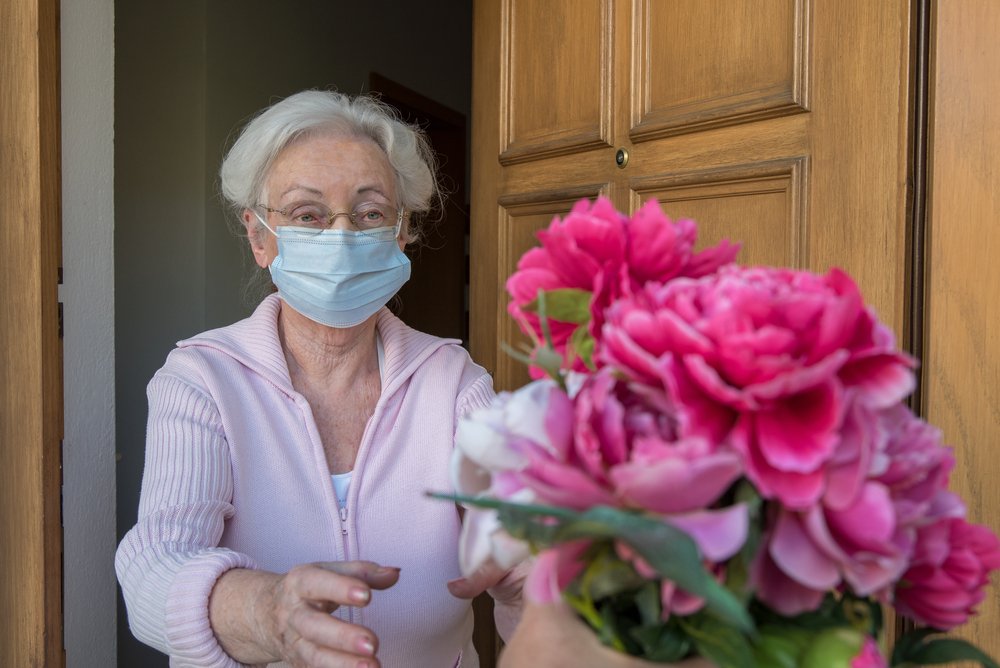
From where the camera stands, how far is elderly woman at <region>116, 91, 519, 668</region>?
108cm

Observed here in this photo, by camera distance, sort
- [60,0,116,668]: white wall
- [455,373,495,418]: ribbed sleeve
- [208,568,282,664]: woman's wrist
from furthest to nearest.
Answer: [60,0,116,668]: white wall < [455,373,495,418]: ribbed sleeve < [208,568,282,664]: woman's wrist

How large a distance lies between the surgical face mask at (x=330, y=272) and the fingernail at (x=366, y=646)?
2.77 feet

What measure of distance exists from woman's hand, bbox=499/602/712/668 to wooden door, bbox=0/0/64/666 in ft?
4.48

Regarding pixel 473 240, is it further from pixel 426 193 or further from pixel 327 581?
pixel 327 581

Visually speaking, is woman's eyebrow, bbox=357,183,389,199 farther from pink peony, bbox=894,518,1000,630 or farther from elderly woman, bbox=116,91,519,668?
pink peony, bbox=894,518,1000,630

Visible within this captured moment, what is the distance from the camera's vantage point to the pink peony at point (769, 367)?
1.08 ft

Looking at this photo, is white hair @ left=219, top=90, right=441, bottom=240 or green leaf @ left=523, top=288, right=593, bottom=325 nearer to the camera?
green leaf @ left=523, top=288, right=593, bottom=325

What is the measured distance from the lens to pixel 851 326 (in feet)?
1.14

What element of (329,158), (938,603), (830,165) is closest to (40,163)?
(329,158)

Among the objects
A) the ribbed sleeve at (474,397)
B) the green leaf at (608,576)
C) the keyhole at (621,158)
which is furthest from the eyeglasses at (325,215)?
the green leaf at (608,576)

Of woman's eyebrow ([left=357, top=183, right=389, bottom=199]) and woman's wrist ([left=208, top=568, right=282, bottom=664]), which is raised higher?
woman's eyebrow ([left=357, top=183, right=389, bottom=199])

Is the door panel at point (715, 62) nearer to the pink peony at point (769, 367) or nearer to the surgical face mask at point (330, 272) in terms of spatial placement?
the surgical face mask at point (330, 272)

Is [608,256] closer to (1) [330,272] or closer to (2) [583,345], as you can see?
A: (2) [583,345]

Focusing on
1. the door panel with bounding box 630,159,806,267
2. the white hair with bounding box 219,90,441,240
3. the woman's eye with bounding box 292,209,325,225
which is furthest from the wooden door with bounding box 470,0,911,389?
the woman's eye with bounding box 292,209,325,225
